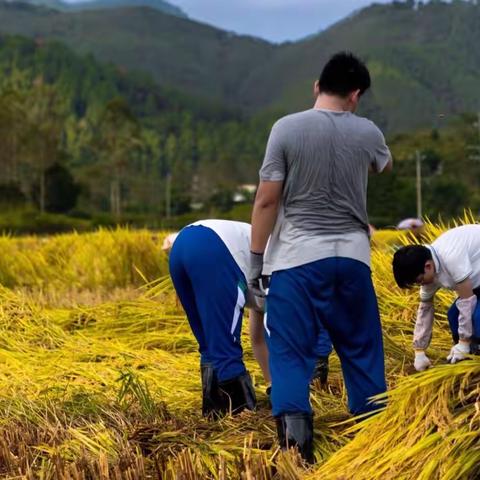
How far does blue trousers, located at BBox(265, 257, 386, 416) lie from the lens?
8.13 feet

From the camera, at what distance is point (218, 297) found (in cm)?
304

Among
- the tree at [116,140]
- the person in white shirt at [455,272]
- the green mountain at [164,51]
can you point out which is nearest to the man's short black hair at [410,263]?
the person in white shirt at [455,272]

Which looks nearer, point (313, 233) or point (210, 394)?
point (313, 233)

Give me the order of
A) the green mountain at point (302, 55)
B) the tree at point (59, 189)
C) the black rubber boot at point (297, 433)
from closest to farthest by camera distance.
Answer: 1. the black rubber boot at point (297, 433)
2. the tree at point (59, 189)
3. the green mountain at point (302, 55)

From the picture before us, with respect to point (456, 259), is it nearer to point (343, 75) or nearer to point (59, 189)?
point (343, 75)

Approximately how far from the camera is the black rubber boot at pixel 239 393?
301 centimetres

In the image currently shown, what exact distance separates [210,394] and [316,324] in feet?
2.31

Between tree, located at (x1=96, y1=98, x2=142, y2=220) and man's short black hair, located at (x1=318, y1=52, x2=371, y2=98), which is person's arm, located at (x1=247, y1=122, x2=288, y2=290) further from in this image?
tree, located at (x1=96, y1=98, x2=142, y2=220)

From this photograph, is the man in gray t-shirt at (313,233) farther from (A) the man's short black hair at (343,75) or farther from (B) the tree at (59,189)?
(B) the tree at (59,189)

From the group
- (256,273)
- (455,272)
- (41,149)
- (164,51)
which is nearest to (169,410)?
(256,273)

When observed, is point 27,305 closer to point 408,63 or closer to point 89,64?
point 89,64

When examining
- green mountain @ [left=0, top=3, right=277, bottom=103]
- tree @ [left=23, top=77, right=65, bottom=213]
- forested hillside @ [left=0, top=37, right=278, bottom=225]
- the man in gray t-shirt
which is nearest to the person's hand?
the man in gray t-shirt

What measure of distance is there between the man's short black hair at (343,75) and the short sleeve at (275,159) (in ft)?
0.66

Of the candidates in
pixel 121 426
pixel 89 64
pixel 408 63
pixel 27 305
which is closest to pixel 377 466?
pixel 121 426
